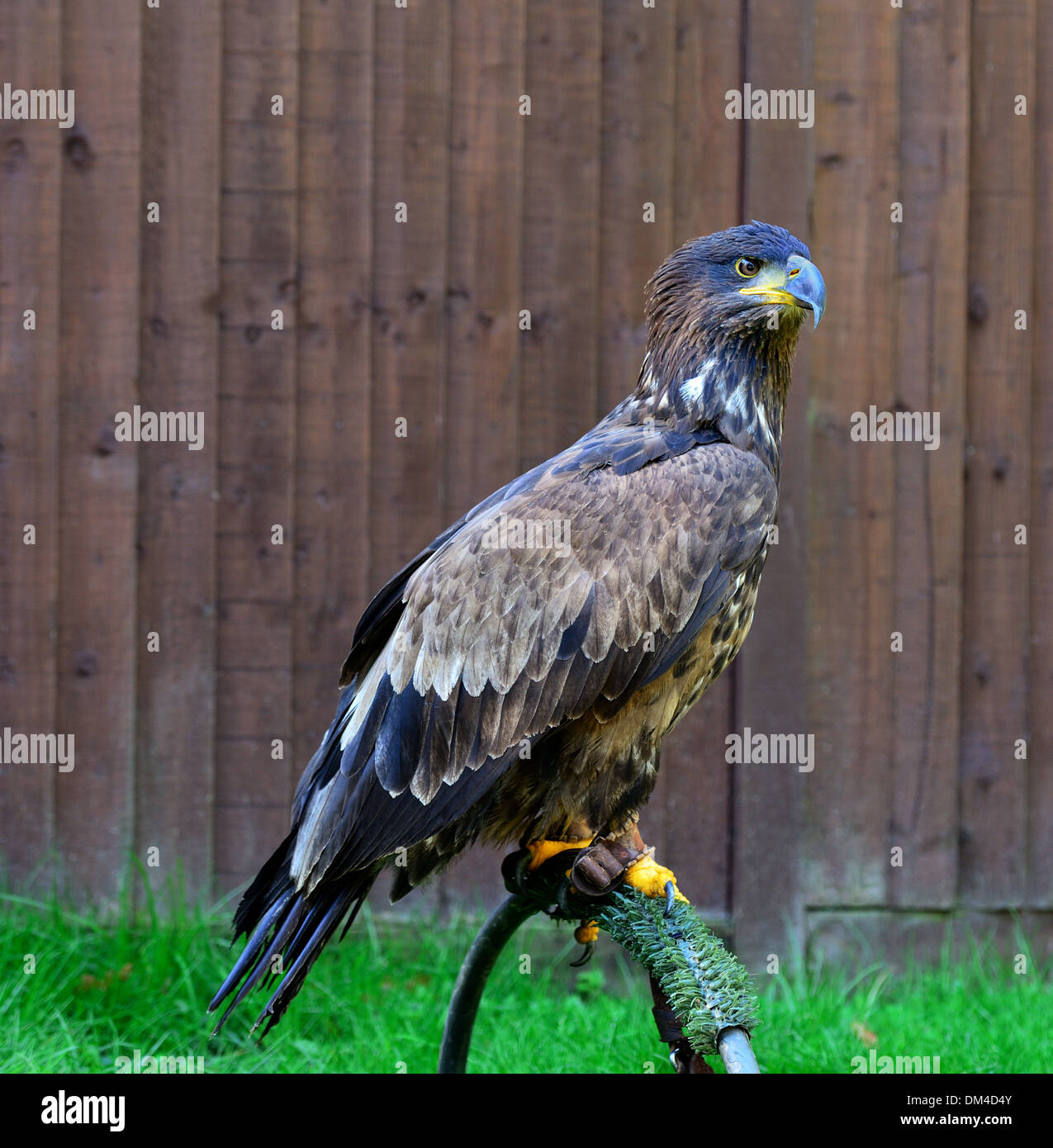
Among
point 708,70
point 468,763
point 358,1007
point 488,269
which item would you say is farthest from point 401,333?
point 358,1007

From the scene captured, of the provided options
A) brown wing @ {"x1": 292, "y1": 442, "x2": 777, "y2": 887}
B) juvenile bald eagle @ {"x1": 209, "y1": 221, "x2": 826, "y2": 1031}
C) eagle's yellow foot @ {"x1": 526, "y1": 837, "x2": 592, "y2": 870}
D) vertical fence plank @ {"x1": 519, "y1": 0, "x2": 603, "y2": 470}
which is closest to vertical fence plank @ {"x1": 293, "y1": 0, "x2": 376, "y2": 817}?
vertical fence plank @ {"x1": 519, "y1": 0, "x2": 603, "y2": 470}

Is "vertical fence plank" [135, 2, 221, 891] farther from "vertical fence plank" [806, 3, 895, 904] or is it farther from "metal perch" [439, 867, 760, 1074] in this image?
"vertical fence plank" [806, 3, 895, 904]

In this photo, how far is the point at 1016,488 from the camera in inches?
146

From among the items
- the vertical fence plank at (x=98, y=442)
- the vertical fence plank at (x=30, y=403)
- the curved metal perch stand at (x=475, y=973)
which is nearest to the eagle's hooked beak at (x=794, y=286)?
the curved metal perch stand at (x=475, y=973)

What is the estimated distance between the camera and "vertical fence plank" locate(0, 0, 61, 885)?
3.48 m

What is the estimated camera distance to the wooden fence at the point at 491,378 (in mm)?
3523

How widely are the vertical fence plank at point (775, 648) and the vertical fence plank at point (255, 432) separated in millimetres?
1393

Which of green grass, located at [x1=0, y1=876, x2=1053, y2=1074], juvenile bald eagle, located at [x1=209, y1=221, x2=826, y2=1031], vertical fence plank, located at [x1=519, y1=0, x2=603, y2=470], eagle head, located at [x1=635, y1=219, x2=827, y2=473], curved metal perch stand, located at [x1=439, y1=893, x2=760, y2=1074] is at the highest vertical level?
vertical fence plank, located at [x1=519, y1=0, x2=603, y2=470]

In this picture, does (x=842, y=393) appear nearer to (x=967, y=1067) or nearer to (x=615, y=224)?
(x=615, y=224)

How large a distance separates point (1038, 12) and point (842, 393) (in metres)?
1.37

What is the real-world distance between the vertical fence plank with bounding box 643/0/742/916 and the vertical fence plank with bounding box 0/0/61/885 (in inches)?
71.0

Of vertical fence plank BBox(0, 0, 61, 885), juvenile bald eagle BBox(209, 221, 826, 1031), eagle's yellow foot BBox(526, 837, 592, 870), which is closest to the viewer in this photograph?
juvenile bald eagle BBox(209, 221, 826, 1031)

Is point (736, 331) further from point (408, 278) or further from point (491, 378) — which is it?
point (408, 278)

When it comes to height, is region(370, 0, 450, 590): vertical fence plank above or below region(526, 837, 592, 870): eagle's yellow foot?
above
